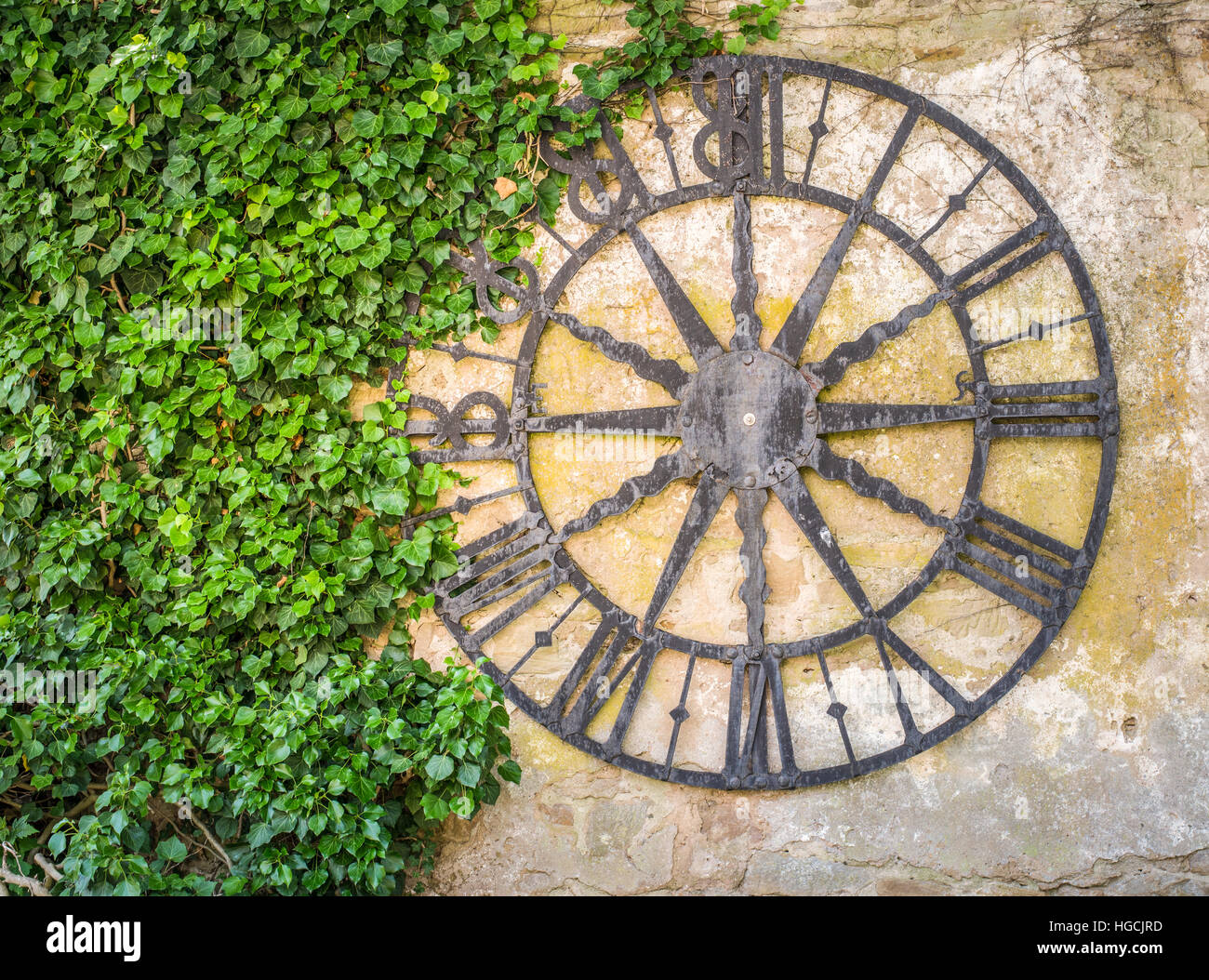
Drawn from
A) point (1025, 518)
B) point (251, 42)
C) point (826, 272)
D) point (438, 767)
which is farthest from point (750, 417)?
point (251, 42)

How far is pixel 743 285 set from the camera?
9.35 ft

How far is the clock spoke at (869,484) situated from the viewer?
9.06 feet

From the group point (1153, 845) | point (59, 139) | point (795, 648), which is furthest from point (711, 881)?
point (59, 139)

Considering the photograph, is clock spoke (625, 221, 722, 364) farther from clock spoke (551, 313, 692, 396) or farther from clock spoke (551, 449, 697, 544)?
clock spoke (551, 449, 697, 544)

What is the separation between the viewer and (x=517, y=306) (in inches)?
117

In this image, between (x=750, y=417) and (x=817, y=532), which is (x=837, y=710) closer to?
(x=817, y=532)

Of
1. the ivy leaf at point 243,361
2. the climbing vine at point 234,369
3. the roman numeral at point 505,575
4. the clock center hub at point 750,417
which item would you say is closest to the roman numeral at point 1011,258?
the clock center hub at point 750,417

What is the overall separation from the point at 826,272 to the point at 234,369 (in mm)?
1764

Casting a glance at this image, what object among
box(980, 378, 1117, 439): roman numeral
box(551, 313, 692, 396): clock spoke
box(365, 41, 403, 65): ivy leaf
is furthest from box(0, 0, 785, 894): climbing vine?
box(980, 378, 1117, 439): roman numeral

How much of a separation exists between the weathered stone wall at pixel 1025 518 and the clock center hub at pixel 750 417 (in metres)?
0.14

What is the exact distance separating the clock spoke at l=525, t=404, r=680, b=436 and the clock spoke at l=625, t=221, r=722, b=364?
0.18 meters

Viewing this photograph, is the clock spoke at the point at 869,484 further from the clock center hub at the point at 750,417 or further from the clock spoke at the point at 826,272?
the clock spoke at the point at 826,272
